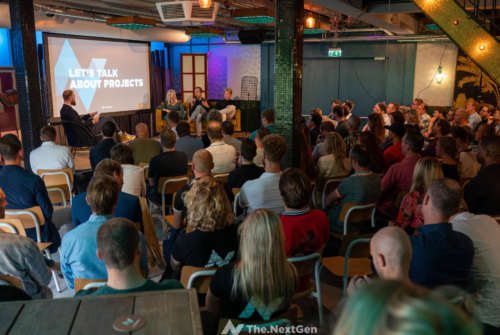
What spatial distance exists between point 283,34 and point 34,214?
9.81ft

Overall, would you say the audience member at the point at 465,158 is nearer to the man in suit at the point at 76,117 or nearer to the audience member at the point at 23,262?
the audience member at the point at 23,262

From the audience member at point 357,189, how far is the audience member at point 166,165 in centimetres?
181

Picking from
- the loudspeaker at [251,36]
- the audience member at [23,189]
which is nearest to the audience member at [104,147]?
the audience member at [23,189]

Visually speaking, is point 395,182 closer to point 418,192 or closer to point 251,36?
point 418,192

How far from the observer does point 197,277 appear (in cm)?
220

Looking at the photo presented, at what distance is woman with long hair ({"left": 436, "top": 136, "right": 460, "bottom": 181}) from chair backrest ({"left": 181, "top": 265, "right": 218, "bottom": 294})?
277cm

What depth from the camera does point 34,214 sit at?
3.19 m

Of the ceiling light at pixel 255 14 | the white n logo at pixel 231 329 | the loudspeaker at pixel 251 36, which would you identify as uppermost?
the loudspeaker at pixel 251 36

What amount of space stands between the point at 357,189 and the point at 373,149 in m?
1.24

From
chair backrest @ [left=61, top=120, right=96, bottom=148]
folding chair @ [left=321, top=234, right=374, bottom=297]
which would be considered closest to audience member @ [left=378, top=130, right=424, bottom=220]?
folding chair @ [left=321, top=234, right=374, bottom=297]

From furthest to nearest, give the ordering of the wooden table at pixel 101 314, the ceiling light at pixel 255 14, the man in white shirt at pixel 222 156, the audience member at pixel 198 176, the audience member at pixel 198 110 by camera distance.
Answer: the audience member at pixel 198 110
the ceiling light at pixel 255 14
the man in white shirt at pixel 222 156
the audience member at pixel 198 176
the wooden table at pixel 101 314

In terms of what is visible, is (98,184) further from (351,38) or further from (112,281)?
(351,38)

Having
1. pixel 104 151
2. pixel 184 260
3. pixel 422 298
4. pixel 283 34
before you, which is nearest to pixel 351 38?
pixel 283 34

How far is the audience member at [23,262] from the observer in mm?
2150
